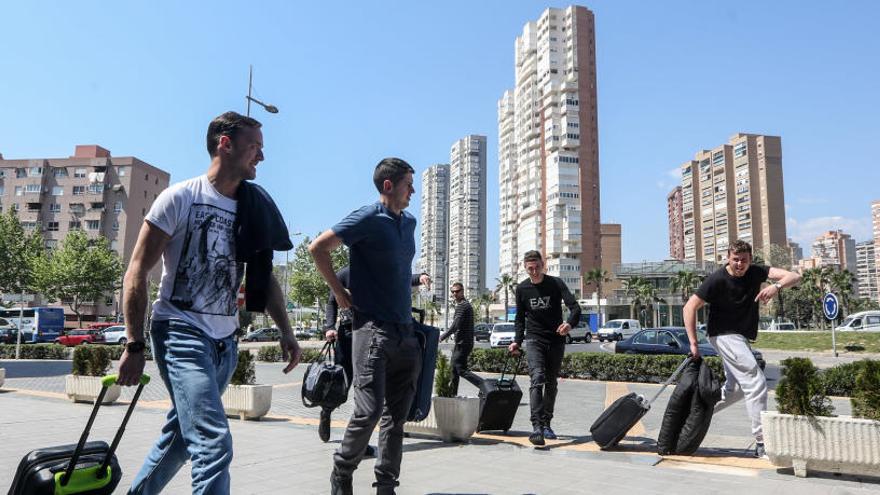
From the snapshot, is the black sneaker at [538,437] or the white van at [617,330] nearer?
the black sneaker at [538,437]

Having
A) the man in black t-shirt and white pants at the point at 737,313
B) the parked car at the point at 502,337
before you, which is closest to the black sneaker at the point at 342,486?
the man in black t-shirt and white pants at the point at 737,313

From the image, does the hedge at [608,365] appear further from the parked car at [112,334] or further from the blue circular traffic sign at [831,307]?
the parked car at [112,334]

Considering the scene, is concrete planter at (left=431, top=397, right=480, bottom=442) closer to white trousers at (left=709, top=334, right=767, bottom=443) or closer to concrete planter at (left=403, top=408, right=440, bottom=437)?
concrete planter at (left=403, top=408, right=440, bottom=437)

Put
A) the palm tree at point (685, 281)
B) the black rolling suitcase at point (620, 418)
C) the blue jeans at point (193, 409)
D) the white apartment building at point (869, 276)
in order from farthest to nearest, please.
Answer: the white apartment building at point (869, 276) < the palm tree at point (685, 281) < the black rolling suitcase at point (620, 418) < the blue jeans at point (193, 409)

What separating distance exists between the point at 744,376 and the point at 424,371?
312 cm

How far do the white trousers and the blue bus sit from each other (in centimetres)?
4385

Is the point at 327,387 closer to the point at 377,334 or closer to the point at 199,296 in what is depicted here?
the point at 377,334

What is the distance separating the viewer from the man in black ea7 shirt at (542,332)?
19.8 ft

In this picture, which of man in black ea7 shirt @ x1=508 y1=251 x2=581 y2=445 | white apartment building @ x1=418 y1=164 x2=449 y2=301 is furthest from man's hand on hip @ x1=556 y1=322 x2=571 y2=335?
white apartment building @ x1=418 y1=164 x2=449 y2=301

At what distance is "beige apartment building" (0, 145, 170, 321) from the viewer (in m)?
81.2

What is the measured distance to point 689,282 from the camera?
8862 centimetres

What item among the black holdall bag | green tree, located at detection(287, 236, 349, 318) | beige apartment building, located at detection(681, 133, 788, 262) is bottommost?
the black holdall bag

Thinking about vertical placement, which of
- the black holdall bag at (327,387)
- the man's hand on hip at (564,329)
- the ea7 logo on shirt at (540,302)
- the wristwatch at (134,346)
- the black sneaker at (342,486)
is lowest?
the black sneaker at (342,486)

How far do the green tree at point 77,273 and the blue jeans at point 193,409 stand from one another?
62594 millimetres
